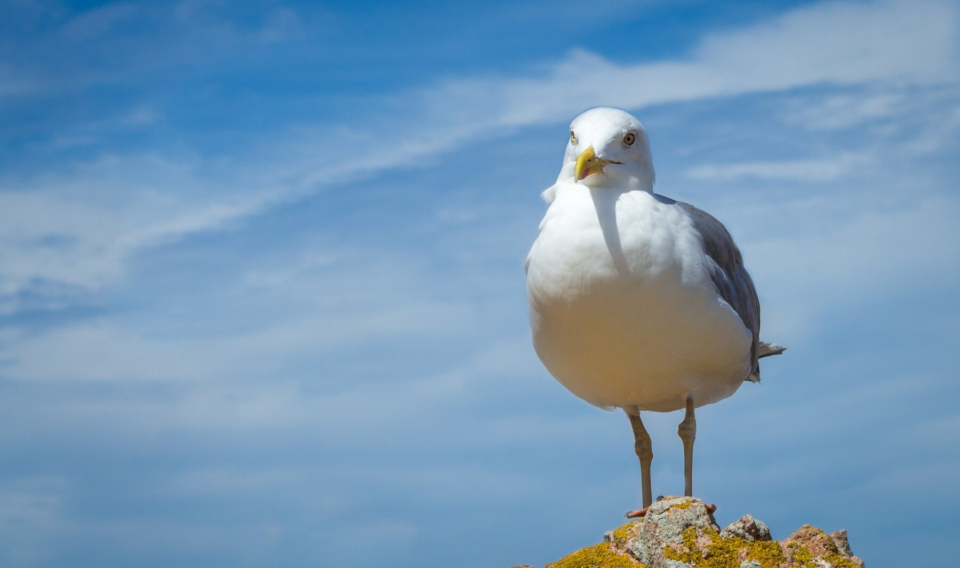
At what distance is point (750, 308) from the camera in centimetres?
1333

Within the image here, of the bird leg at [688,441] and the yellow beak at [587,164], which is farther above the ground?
the yellow beak at [587,164]

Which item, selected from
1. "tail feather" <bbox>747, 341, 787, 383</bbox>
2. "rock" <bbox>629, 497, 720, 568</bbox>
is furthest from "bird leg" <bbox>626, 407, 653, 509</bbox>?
"rock" <bbox>629, 497, 720, 568</bbox>

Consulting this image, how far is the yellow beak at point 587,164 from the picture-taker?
37.8 ft

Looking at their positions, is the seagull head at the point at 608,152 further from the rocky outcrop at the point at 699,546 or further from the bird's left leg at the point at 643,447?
the rocky outcrop at the point at 699,546

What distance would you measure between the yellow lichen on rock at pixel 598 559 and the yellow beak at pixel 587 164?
153 inches

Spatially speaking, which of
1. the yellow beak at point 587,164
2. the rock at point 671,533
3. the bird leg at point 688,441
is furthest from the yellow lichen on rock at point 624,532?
the yellow beak at point 587,164

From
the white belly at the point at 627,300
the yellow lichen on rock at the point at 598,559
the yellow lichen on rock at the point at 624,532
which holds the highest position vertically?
the white belly at the point at 627,300

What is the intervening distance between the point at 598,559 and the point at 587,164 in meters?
4.18

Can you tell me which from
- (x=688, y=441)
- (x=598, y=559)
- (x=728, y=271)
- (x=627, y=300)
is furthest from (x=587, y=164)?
(x=598, y=559)

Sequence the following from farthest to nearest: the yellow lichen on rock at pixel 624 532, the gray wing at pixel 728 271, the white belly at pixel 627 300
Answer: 1. the gray wing at pixel 728 271
2. the white belly at pixel 627 300
3. the yellow lichen on rock at pixel 624 532

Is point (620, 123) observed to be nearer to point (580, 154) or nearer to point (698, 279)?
point (580, 154)

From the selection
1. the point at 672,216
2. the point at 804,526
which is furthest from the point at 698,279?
the point at 804,526

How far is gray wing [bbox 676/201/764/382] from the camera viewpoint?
12.5 m

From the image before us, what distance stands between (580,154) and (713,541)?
431 cm
